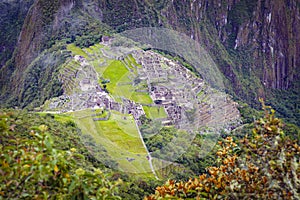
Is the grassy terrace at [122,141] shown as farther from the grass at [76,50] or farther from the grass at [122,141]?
the grass at [76,50]

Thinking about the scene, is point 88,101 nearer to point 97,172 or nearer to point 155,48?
point 155,48

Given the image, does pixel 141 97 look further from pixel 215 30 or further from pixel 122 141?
pixel 215 30

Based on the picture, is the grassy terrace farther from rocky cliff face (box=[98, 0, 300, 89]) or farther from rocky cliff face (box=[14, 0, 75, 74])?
rocky cliff face (box=[98, 0, 300, 89])

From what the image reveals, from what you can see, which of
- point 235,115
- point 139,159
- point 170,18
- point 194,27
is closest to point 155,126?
point 139,159

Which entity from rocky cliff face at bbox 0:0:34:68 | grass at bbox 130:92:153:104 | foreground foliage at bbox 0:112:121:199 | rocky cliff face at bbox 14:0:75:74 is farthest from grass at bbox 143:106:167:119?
rocky cliff face at bbox 0:0:34:68

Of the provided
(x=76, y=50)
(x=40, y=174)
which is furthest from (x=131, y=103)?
(x=40, y=174)

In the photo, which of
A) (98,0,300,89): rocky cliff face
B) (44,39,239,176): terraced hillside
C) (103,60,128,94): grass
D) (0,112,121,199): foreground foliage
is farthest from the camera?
(98,0,300,89): rocky cliff face

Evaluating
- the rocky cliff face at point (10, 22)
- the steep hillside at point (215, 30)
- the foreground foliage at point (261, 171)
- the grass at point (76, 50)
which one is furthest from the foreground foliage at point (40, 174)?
the rocky cliff face at point (10, 22)

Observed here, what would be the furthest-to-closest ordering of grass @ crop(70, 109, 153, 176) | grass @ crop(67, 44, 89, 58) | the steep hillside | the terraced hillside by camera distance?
the steep hillside → grass @ crop(67, 44, 89, 58) → the terraced hillside → grass @ crop(70, 109, 153, 176)
